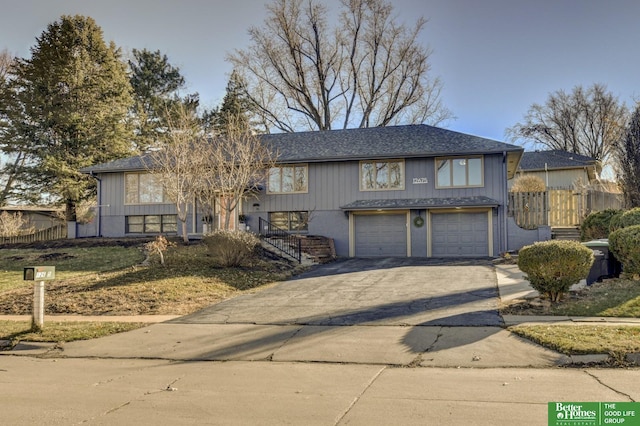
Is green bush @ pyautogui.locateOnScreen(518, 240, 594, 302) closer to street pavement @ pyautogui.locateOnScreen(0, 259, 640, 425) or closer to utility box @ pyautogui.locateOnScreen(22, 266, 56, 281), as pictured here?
street pavement @ pyautogui.locateOnScreen(0, 259, 640, 425)

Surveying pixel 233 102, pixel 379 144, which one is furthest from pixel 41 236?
pixel 379 144

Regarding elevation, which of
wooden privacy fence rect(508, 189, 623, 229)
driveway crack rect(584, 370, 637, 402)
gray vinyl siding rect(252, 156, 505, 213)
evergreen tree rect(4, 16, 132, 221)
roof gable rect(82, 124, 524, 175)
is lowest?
driveway crack rect(584, 370, 637, 402)

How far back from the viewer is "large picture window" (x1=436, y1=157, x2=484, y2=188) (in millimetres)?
22281

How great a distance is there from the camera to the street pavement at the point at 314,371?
4.90 metres

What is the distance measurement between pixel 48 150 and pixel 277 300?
25.6 m

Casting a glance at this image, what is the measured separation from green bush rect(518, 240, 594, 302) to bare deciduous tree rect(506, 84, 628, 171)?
39664 millimetres

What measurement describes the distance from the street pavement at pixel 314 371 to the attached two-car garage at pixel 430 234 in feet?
34.7

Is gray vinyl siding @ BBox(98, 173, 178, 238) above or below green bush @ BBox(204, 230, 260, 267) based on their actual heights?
above

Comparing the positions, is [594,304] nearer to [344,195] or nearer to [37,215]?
[344,195]

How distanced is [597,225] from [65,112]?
30052 millimetres

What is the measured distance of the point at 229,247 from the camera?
647 inches

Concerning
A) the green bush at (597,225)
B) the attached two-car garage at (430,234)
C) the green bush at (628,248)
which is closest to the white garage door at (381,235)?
the attached two-car garage at (430,234)

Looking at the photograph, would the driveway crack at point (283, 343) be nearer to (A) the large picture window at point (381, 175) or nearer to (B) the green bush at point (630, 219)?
(B) the green bush at point (630, 219)

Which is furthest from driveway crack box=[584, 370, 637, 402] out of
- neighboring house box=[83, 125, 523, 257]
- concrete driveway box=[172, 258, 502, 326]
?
neighboring house box=[83, 125, 523, 257]
